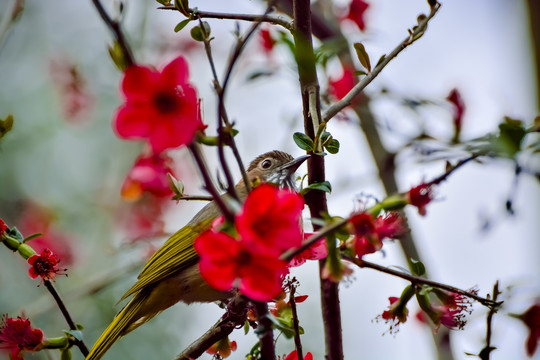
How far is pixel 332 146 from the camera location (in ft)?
5.05

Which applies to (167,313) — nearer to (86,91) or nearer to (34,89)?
(86,91)

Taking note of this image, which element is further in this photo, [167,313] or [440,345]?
[167,313]

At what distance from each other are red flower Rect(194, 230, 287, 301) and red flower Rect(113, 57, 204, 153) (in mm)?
209

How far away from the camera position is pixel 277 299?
5.42 feet

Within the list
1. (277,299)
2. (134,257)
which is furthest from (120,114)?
(134,257)

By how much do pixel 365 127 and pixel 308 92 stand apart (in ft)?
7.12

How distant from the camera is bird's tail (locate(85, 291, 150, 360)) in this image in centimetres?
236

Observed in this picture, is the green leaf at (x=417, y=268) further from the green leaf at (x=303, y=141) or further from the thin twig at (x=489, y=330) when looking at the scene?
the green leaf at (x=303, y=141)

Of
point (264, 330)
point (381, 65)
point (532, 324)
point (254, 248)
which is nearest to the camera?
point (254, 248)

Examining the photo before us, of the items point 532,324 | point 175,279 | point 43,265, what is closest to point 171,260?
point 175,279

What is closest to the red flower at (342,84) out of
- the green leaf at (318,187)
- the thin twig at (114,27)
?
the green leaf at (318,187)

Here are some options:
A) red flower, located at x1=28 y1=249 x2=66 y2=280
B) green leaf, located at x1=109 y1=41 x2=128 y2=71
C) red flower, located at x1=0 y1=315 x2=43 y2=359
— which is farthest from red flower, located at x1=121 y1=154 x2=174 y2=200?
green leaf, located at x1=109 y1=41 x2=128 y2=71

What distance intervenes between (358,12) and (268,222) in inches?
108

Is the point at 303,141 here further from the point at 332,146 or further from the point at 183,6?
the point at 183,6
